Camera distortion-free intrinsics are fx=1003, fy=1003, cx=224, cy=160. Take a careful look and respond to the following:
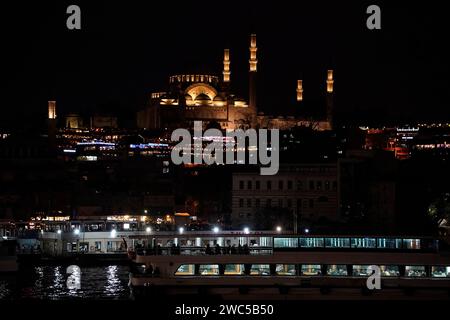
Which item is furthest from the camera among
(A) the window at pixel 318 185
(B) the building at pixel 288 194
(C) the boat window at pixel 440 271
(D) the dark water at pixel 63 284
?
(A) the window at pixel 318 185

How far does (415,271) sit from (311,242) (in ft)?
9.96

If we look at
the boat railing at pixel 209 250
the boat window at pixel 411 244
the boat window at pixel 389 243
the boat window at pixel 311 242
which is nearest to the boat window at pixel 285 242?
the boat window at pixel 311 242

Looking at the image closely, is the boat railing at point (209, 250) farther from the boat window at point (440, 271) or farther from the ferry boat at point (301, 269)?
the boat window at point (440, 271)

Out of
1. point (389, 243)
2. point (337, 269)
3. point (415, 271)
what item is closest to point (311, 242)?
point (337, 269)

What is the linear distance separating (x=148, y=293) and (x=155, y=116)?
80.1 meters

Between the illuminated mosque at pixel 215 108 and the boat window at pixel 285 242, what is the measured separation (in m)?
72.7

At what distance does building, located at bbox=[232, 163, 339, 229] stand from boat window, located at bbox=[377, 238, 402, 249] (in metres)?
23.9

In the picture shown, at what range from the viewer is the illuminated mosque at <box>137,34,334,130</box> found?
4090 inches

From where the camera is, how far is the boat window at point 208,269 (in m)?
28.6

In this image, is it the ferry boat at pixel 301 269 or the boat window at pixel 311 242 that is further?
the boat window at pixel 311 242

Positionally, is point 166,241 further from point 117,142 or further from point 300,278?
point 117,142

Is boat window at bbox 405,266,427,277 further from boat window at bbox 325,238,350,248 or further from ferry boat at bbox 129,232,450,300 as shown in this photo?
boat window at bbox 325,238,350,248

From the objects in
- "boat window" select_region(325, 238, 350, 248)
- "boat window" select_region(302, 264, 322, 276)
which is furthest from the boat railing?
"boat window" select_region(325, 238, 350, 248)

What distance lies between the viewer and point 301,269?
28469 mm
